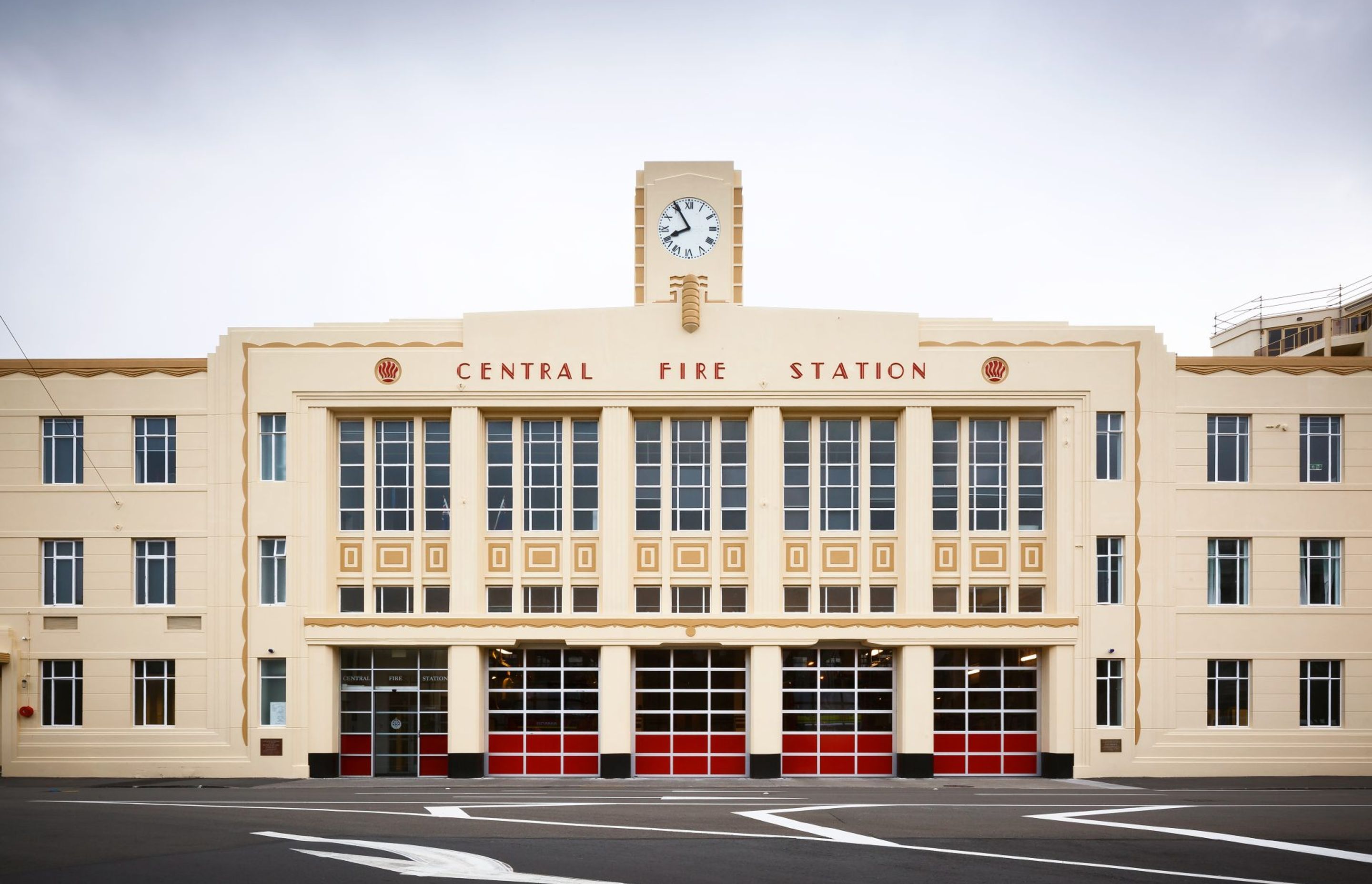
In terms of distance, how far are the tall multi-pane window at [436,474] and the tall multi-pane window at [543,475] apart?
203 cm

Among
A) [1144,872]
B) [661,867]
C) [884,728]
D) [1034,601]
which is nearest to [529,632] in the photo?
[884,728]

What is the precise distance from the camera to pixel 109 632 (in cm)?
2972

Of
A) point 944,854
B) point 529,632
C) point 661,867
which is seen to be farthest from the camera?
point 529,632

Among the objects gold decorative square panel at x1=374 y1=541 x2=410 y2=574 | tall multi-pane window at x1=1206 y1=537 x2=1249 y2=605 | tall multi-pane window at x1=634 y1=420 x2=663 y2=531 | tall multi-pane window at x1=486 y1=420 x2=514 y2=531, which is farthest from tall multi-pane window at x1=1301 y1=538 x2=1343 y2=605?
gold decorative square panel at x1=374 y1=541 x2=410 y2=574

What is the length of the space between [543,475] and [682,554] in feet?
13.9

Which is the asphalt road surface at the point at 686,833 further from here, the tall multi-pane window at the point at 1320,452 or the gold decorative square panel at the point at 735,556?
the tall multi-pane window at the point at 1320,452

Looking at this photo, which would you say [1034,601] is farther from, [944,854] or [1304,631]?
[944,854]

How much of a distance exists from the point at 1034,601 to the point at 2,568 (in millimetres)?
26755

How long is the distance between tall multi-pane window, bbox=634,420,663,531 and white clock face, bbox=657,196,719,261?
15.3ft

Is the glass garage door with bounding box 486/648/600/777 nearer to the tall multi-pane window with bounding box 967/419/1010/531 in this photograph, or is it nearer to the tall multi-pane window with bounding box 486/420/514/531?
the tall multi-pane window with bounding box 486/420/514/531

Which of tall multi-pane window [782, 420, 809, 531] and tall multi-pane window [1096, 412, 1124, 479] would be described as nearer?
tall multi-pane window [1096, 412, 1124, 479]

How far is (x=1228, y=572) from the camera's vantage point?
30.0 metres

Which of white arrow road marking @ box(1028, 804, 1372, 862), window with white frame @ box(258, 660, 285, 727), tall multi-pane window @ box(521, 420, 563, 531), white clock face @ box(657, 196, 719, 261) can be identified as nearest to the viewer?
white arrow road marking @ box(1028, 804, 1372, 862)

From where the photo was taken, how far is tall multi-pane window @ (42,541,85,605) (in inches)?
1182
